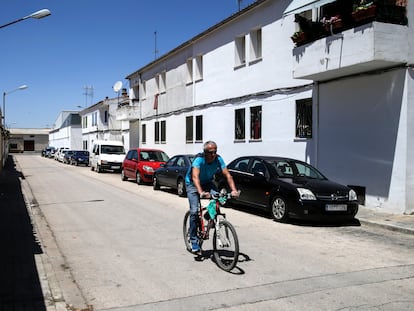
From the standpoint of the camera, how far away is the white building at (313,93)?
11.1 metres

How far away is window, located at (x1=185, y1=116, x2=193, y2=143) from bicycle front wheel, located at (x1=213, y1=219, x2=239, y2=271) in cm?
1763

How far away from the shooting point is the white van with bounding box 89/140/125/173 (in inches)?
1126

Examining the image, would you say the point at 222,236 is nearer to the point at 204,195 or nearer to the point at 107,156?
the point at 204,195

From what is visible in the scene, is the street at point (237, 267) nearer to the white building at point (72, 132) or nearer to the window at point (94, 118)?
the window at point (94, 118)

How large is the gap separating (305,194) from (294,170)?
160cm

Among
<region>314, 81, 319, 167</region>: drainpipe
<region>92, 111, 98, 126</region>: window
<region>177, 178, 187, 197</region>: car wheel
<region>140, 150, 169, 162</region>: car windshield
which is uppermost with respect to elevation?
<region>92, 111, 98, 126</region>: window

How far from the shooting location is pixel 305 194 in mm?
9555

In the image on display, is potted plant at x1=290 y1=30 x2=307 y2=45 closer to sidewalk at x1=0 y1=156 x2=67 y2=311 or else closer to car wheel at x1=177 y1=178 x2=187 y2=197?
car wheel at x1=177 y1=178 x2=187 y2=197

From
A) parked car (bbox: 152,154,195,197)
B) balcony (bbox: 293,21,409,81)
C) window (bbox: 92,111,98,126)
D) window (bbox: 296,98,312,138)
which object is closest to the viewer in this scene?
balcony (bbox: 293,21,409,81)

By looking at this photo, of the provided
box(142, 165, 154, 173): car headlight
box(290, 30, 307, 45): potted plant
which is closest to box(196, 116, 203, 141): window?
box(142, 165, 154, 173): car headlight

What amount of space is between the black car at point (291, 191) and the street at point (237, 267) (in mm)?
339

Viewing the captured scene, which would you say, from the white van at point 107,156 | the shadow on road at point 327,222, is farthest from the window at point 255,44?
the white van at point 107,156

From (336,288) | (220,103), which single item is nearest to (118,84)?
(220,103)

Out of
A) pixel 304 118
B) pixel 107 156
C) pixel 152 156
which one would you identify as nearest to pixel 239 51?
pixel 304 118
